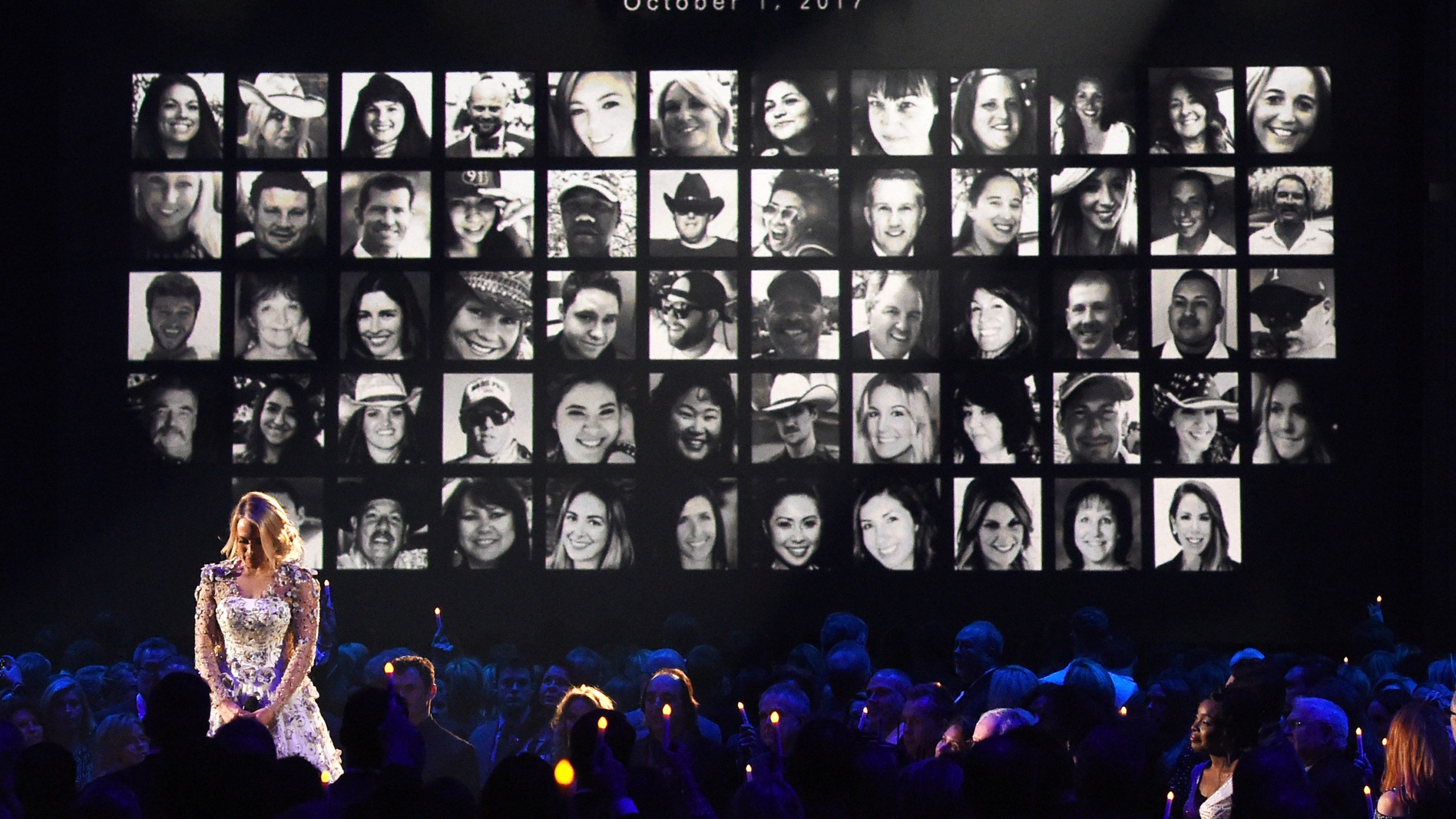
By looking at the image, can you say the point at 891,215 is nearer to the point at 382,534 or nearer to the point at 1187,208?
the point at 1187,208

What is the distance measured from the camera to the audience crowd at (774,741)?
13.2 feet

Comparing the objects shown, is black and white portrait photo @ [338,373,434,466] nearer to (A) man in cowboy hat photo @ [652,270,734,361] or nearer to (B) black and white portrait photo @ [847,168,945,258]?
(A) man in cowboy hat photo @ [652,270,734,361]

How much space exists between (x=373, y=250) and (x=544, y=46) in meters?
1.91

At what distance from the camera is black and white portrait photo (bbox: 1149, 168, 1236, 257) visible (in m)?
13.1

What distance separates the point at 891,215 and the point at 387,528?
13.8ft

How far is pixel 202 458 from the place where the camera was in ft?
43.9

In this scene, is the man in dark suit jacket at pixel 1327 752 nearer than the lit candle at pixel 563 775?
No

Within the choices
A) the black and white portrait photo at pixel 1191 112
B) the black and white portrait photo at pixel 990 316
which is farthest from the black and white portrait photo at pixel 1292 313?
the black and white portrait photo at pixel 990 316

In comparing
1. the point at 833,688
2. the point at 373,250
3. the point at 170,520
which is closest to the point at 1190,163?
the point at 373,250

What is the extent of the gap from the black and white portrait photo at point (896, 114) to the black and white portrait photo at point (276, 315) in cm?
400

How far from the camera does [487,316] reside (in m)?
13.3

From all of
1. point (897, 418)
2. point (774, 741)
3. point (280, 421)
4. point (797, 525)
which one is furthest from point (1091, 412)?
point (774, 741)

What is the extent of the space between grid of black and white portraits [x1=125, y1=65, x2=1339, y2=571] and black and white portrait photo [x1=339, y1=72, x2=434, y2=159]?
0.07ft

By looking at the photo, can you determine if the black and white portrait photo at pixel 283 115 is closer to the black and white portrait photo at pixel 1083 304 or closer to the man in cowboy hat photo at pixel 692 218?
the man in cowboy hat photo at pixel 692 218
